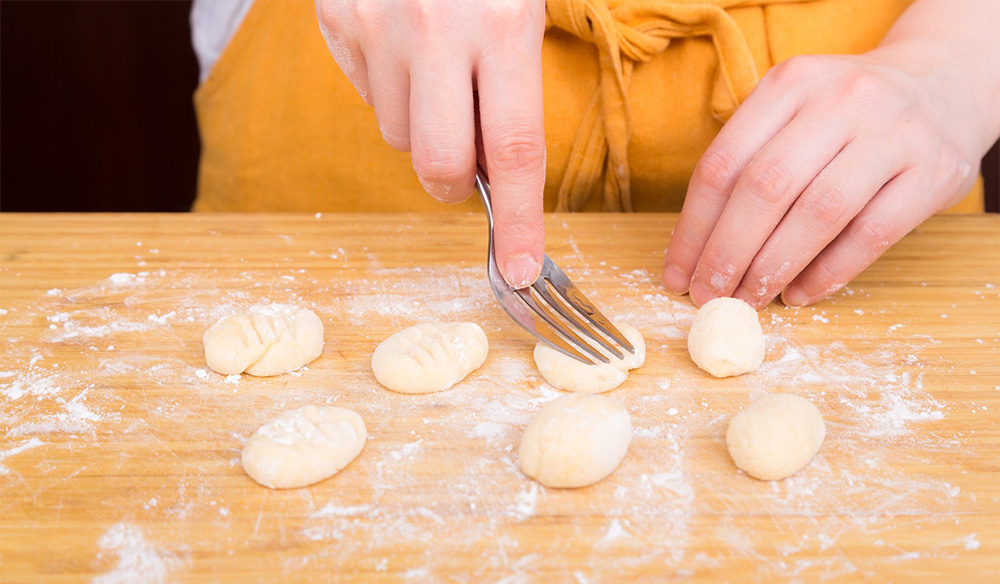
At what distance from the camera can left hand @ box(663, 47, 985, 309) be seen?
1.21 meters

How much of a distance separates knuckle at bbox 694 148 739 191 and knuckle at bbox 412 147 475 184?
0.42 meters

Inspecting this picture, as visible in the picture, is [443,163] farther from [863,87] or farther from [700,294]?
[863,87]

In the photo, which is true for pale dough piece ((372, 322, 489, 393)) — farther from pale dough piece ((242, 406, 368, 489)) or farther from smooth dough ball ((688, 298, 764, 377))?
smooth dough ball ((688, 298, 764, 377))

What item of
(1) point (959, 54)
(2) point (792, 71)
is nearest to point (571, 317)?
(2) point (792, 71)

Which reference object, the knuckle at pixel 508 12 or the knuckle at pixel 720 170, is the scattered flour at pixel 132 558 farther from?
the knuckle at pixel 720 170

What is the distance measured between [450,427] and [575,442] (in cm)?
20

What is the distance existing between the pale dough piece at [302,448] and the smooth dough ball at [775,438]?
445 millimetres

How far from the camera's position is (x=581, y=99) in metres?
1.55

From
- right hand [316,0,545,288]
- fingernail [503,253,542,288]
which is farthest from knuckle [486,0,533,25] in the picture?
Result: fingernail [503,253,542,288]

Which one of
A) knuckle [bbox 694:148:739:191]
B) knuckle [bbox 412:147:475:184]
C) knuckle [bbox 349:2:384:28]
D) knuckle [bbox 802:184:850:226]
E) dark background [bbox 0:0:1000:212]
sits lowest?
dark background [bbox 0:0:1000:212]

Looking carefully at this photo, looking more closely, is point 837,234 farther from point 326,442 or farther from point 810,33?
point 326,442

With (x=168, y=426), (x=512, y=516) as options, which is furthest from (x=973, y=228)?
(x=168, y=426)

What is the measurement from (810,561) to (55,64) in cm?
294

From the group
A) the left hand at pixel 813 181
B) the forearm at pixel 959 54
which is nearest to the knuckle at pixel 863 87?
the left hand at pixel 813 181
